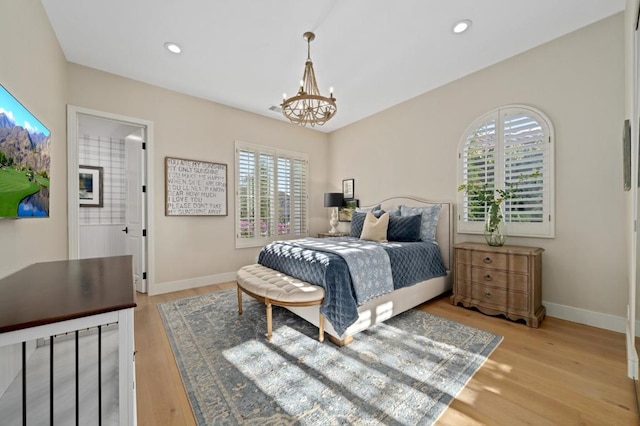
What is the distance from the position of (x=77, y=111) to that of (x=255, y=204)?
96.2 inches

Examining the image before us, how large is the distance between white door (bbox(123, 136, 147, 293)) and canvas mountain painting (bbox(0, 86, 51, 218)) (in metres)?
1.56

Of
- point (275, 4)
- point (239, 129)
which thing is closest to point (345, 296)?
point (275, 4)

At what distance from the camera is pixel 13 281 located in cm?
137

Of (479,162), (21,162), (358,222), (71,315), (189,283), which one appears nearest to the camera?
(71,315)

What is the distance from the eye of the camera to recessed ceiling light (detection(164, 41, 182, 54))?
270 centimetres

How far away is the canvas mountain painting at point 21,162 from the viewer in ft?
4.49

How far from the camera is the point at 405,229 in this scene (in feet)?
11.0

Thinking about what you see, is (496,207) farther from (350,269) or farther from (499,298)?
(350,269)

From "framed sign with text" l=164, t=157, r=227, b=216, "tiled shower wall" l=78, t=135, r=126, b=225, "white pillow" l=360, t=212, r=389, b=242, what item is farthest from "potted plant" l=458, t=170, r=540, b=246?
A: "tiled shower wall" l=78, t=135, r=126, b=225

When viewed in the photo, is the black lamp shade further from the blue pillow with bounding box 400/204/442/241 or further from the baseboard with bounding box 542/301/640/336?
the baseboard with bounding box 542/301/640/336

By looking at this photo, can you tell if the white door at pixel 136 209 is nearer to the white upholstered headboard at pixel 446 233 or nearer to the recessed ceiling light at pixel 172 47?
the recessed ceiling light at pixel 172 47

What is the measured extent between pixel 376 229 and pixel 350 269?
4.34ft

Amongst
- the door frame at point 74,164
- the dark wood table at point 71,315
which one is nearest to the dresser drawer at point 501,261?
the dark wood table at point 71,315

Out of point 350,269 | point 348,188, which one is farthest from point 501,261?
point 348,188
